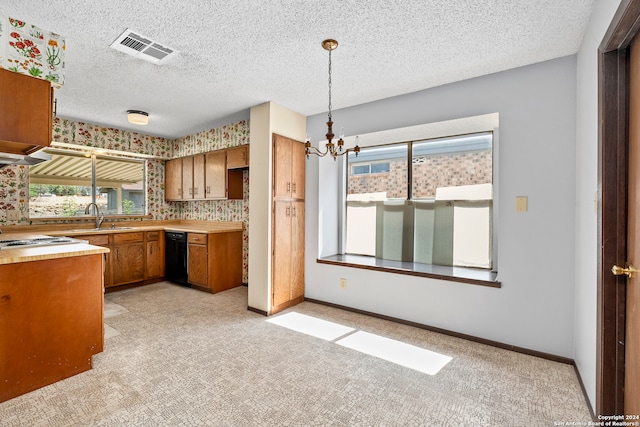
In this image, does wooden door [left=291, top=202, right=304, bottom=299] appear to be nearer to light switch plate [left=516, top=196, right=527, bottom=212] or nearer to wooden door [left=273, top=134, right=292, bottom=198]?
wooden door [left=273, top=134, right=292, bottom=198]

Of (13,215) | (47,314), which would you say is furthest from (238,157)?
(13,215)

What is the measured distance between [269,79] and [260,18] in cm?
92

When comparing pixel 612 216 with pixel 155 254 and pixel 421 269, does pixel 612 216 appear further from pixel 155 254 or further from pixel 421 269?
pixel 155 254

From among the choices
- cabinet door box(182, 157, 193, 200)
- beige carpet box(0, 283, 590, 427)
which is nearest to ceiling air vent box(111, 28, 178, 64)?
beige carpet box(0, 283, 590, 427)

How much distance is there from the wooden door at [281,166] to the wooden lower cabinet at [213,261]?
1472mm

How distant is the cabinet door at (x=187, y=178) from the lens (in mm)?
5039

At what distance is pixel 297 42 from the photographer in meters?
2.19

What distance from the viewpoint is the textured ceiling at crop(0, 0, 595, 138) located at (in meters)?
1.82

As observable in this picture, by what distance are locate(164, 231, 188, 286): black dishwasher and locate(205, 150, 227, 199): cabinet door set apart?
0.81 m

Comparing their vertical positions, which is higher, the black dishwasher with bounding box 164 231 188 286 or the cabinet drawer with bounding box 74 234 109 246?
the cabinet drawer with bounding box 74 234 109 246

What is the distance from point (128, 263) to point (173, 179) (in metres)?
Result: 1.67

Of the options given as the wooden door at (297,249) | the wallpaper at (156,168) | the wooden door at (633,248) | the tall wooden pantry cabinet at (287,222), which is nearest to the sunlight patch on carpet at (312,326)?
the tall wooden pantry cabinet at (287,222)

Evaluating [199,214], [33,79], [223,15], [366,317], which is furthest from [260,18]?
[199,214]

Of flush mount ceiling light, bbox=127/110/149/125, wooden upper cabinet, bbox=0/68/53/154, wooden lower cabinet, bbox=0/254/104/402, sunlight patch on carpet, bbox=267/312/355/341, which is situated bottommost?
sunlight patch on carpet, bbox=267/312/355/341
